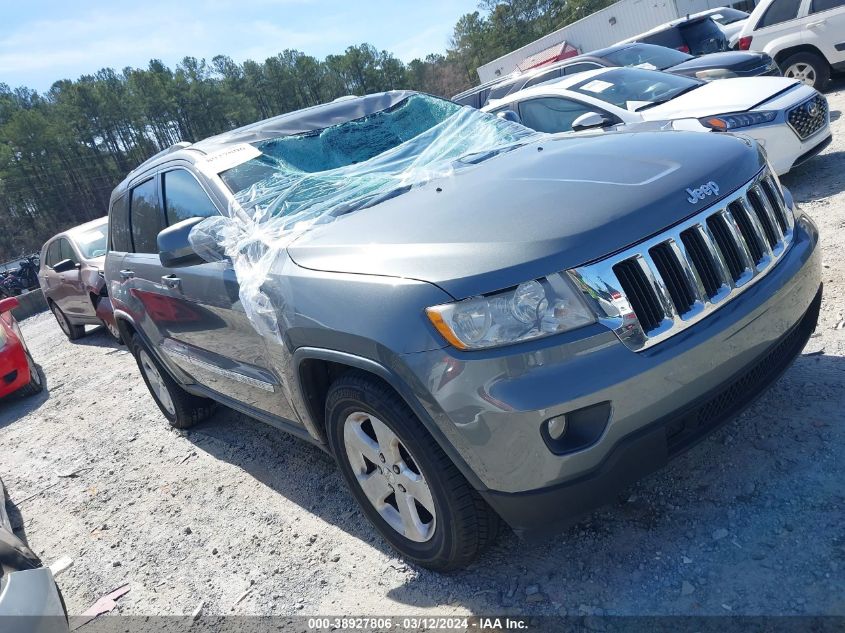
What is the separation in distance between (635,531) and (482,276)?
49.6 inches

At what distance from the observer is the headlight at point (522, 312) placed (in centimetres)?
203

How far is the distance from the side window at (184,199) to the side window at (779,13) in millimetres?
10134

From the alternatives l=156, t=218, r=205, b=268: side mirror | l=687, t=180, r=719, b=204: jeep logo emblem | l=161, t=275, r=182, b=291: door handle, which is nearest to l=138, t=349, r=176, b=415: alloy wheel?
l=161, t=275, r=182, b=291: door handle

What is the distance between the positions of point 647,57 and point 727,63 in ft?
4.49

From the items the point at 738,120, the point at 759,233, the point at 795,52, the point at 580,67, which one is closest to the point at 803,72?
the point at 795,52

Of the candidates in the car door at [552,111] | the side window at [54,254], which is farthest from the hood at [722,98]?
the side window at [54,254]

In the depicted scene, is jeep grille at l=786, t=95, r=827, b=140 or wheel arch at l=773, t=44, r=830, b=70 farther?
wheel arch at l=773, t=44, r=830, b=70

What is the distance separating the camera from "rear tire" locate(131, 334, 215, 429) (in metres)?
4.86

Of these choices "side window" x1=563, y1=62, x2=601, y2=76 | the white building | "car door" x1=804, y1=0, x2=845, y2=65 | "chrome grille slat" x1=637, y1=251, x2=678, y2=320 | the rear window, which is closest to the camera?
"chrome grille slat" x1=637, y1=251, x2=678, y2=320

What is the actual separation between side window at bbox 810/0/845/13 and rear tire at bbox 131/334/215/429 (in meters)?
10.2

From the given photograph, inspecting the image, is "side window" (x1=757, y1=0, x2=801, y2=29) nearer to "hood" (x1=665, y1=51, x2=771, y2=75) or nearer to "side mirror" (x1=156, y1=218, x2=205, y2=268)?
"hood" (x1=665, y1=51, x2=771, y2=75)

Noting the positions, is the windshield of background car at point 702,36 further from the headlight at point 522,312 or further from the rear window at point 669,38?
the headlight at point 522,312

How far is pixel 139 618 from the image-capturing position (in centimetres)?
307

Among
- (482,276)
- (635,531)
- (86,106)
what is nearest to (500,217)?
(482,276)
